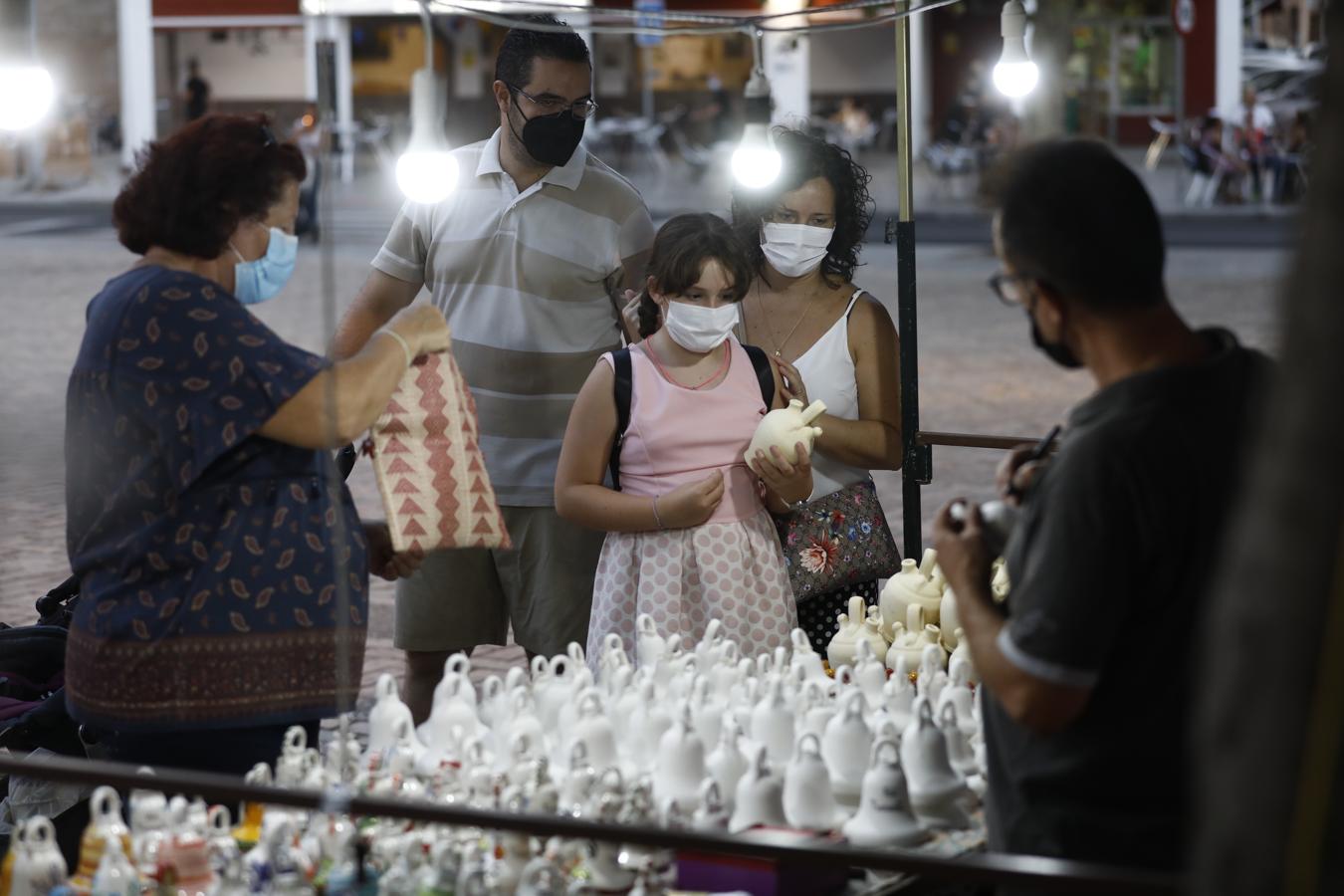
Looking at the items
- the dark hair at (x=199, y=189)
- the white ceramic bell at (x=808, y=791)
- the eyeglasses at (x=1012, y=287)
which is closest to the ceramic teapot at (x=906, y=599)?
the white ceramic bell at (x=808, y=791)

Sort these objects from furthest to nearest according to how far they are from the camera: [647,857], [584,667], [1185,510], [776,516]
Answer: [776,516], [584,667], [647,857], [1185,510]

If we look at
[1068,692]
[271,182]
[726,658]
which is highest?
[271,182]

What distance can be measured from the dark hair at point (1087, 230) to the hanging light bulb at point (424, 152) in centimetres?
138

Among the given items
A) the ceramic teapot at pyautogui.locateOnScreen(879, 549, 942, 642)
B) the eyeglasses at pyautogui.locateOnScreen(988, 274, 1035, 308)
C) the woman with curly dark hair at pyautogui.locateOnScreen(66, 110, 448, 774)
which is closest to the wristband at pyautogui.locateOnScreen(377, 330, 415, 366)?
the woman with curly dark hair at pyautogui.locateOnScreen(66, 110, 448, 774)

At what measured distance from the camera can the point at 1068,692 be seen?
2230 millimetres

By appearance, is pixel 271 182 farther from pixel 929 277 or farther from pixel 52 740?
pixel 929 277

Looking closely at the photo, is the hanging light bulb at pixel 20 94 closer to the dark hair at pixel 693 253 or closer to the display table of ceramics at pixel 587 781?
the dark hair at pixel 693 253

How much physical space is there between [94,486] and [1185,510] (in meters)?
1.78

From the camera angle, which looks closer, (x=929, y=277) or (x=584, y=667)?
(x=584, y=667)

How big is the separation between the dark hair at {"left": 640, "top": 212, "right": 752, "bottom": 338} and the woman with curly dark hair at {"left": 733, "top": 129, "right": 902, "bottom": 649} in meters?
0.30

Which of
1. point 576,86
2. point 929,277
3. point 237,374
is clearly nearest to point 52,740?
point 237,374

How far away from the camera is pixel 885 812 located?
2.89 meters

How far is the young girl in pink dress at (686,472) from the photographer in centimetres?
376

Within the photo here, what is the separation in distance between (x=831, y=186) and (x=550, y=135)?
66cm
